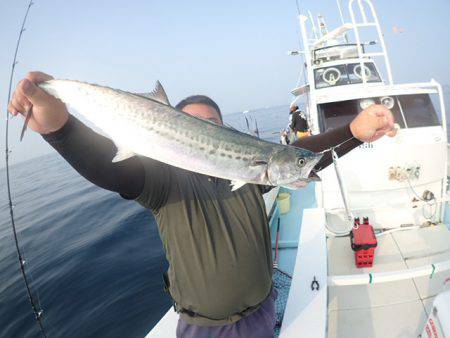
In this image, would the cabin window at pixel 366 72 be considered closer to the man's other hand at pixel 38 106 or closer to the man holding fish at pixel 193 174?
the man holding fish at pixel 193 174

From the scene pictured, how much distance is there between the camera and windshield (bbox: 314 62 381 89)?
28.7 ft

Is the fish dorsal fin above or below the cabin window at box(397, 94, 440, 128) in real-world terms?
above

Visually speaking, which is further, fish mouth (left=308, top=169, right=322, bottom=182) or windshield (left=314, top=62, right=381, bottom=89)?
windshield (left=314, top=62, right=381, bottom=89)

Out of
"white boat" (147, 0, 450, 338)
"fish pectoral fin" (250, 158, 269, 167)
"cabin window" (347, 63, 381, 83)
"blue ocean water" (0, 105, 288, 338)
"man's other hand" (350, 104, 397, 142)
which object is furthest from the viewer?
"cabin window" (347, 63, 381, 83)

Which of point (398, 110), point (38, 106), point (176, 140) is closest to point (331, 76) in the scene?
point (398, 110)

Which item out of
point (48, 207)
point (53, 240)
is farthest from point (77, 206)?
point (53, 240)

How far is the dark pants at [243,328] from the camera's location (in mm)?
1965

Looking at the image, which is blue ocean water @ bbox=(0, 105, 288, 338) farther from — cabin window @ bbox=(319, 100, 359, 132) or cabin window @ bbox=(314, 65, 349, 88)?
cabin window @ bbox=(314, 65, 349, 88)

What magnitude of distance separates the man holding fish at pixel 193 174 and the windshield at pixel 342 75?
731 cm

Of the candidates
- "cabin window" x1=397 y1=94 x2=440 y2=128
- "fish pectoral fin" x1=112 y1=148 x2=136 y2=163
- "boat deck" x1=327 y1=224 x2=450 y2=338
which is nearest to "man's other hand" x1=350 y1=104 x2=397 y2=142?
"fish pectoral fin" x1=112 y1=148 x2=136 y2=163

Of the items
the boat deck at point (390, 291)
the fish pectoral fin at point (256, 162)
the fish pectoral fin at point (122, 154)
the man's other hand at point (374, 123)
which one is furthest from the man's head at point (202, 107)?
the boat deck at point (390, 291)

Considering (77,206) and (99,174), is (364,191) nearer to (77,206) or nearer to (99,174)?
(99,174)

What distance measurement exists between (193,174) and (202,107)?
59 centimetres

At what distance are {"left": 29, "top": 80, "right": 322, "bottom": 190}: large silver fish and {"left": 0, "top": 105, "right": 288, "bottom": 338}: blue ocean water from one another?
5.12 meters
